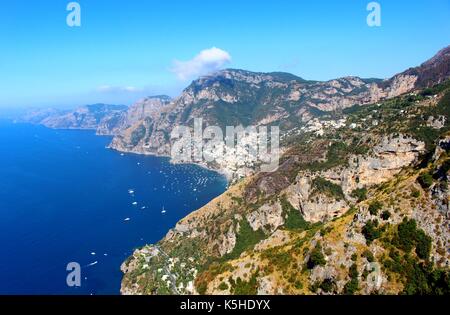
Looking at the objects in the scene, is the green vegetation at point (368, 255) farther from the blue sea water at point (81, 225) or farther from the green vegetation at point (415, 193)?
the blue sea water at point (81, 225)

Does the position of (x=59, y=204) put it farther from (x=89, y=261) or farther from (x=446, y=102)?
(x=446, y=102)

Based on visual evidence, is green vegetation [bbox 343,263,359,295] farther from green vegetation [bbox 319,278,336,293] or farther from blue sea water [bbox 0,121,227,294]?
blue sea water [bbox 0,121,227,294]

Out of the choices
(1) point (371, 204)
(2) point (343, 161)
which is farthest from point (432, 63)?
(1) point (371, 204)

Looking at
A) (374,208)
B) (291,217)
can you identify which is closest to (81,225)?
(291,217)

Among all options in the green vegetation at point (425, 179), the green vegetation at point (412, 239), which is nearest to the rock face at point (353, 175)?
the green vegetation at point (425, 179)

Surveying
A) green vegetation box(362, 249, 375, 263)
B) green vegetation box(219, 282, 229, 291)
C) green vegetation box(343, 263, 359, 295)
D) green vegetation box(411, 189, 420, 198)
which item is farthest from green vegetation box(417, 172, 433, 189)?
green vegetation box(219, 282, 229, 291)

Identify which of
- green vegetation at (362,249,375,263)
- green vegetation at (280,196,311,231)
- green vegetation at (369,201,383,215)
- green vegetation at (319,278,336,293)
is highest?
green vegetation at (369,201,383,215)

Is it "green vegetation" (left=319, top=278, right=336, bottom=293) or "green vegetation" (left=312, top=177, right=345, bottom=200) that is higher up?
"green vegetation" (left=312, top=177, right=345, bottom=200)
